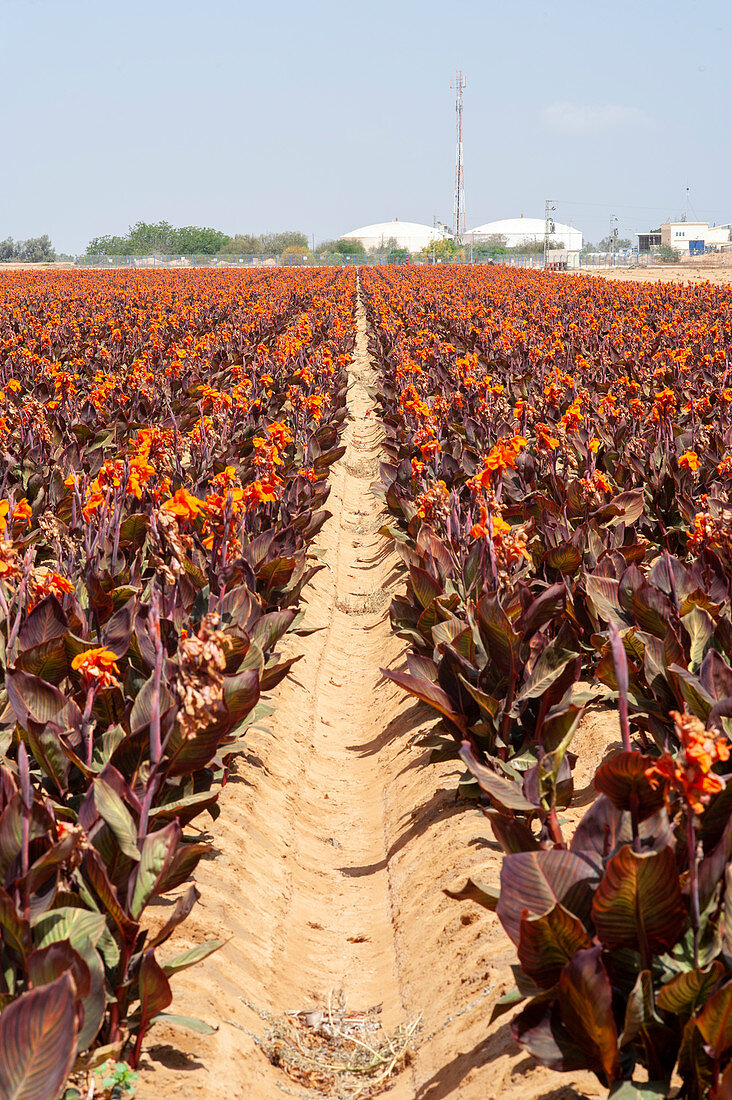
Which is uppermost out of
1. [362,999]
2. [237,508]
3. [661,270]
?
[661,270]

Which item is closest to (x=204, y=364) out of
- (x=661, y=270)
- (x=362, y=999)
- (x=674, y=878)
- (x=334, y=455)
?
(x=334, y=455)

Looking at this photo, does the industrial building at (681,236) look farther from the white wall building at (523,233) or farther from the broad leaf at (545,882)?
the broad leaf at (545,882)

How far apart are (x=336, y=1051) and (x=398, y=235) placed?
436 feet

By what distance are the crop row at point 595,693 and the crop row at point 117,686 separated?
766mm

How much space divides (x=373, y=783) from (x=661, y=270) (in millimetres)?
63577

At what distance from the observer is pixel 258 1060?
3.02 m

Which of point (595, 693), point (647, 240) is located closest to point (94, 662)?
point (595, 693)

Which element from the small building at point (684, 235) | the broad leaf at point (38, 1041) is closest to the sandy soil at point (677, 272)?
the small building at point (684, 235)

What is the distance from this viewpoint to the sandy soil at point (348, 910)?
287cm

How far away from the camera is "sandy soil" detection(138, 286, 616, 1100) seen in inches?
113

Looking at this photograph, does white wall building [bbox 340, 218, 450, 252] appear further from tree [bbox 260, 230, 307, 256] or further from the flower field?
the flower field

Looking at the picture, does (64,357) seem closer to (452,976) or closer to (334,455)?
(334,455)

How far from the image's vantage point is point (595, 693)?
197 inches

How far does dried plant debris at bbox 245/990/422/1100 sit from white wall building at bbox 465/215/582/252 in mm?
117164
